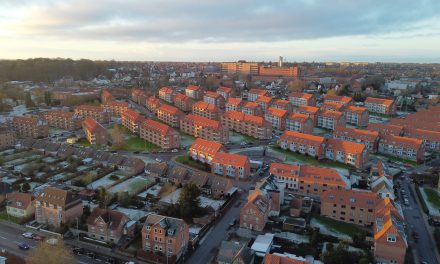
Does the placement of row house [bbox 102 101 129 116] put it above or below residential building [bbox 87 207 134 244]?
above

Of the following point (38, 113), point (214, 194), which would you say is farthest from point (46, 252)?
point (38, 113)

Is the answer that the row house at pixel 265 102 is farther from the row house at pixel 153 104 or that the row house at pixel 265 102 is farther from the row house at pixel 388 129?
the row house at pixel 388 129

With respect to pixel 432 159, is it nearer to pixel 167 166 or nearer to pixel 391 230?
pixel 391 230

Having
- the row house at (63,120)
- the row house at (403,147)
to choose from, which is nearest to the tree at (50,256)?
the row house at (63,120)

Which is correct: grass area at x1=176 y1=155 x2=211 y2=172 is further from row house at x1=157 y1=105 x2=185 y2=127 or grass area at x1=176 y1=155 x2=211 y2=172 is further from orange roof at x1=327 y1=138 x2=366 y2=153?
row house at x1=157 y1=105 x2=185 y2=127

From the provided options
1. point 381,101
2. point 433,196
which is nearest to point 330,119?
point 381,101

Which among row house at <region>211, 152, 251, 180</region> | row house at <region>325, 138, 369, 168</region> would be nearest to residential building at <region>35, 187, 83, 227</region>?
row house at <region>211, 152, 251, 180</region>

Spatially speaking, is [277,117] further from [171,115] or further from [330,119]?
[171,115]
